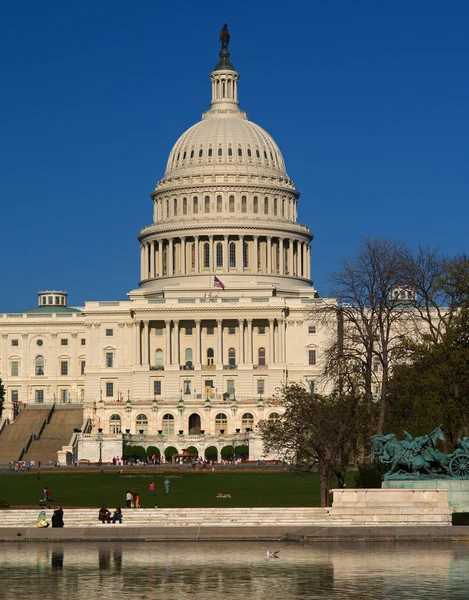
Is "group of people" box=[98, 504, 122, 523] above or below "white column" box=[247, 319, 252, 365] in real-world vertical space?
below

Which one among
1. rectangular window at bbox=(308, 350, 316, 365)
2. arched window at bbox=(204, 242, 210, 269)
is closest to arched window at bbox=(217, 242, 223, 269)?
arched window at bbox=(204, 242, 210, 269)

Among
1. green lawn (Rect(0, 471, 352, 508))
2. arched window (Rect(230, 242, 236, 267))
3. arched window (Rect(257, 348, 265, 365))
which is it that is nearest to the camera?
green lawn (Rect(0, 471, 352, 508))

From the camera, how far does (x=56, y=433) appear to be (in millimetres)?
136750

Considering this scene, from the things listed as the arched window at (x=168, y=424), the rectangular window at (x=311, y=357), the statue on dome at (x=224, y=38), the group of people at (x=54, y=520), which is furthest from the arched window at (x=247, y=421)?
the group of people at (x=54, y=520)

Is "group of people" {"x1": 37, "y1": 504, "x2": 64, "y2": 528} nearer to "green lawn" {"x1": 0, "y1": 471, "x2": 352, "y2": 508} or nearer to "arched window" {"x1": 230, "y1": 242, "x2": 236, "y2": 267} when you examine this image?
"green lawn" {"x1": 0, "y1": 471, "x2": 352, "y2": 508}

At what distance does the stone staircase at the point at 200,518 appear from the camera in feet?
183

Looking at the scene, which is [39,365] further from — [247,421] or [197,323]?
[247,421]

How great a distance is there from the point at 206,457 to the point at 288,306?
32.3 meters

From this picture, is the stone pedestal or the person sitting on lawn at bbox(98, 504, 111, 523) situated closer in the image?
the person sitting on lawn at bbox(98, 504, 111, 523)

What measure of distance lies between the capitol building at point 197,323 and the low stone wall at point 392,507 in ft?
240

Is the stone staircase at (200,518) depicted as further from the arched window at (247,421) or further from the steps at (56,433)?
the arched window at (247,421)

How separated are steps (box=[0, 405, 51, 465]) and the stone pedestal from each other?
226ft

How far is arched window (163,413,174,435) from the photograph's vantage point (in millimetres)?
142050

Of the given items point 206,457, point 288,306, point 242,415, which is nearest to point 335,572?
point 206,457
